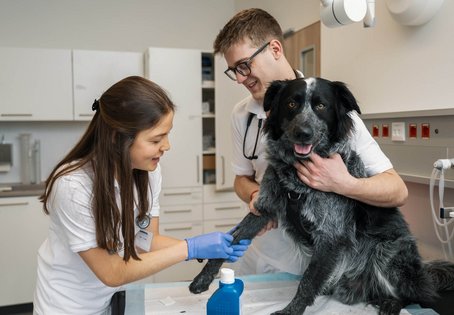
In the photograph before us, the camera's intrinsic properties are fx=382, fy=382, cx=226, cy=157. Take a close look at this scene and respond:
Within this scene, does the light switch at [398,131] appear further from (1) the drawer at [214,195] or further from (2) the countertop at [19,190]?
(2) the countertop at [19,190]

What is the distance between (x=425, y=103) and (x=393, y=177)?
0.69 metres

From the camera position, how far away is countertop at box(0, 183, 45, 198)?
10.5 ft

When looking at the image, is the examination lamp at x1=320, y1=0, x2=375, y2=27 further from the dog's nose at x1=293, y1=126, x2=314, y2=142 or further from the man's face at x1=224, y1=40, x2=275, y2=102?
the dog's nose at x1=293, y1=126, x2=314, y2=142

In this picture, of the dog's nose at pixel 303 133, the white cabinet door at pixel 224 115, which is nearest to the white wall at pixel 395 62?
the dog's nose at pixel 303 133

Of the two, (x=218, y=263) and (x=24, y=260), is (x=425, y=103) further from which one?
(x=24, y=260)

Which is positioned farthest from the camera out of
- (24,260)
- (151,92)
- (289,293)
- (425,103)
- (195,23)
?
(195,23)

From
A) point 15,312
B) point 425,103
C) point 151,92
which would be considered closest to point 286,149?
point 151,92

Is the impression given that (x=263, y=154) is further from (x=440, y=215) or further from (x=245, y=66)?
(x=440, y=215)

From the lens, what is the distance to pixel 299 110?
4.03 feet

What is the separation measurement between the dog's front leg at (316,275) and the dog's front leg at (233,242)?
215 mm

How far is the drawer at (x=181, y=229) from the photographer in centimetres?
361

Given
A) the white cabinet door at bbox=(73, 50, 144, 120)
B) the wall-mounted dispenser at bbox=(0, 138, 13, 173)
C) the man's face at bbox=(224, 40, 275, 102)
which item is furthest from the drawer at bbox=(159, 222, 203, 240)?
the man's face at bbox=(224, 40, 275, 102)

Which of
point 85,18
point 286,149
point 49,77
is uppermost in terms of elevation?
point 85,18

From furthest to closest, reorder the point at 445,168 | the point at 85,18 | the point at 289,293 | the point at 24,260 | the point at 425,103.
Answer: the point at 85,18 → the point at 24,260 → the point at 425,103 → the point at 445,168 → the point at 289,293
